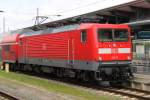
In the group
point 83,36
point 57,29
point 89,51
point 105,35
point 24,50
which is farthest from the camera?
point 24,50

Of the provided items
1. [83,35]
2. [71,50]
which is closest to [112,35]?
[83,35]

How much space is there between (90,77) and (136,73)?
4.67 metres

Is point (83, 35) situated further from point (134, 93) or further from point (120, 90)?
point (134, 93)

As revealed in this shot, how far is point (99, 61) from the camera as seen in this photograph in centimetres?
1858

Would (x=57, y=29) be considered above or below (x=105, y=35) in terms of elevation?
above

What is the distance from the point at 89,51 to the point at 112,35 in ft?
4.53

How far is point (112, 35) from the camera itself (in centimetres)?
1933

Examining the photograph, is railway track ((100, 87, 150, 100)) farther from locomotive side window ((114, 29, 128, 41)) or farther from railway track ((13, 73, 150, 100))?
locomotive side window ((114, 29, 128, 41))

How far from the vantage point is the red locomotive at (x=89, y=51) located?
739 inches

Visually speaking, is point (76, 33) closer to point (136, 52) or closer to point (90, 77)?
point (90, 77)

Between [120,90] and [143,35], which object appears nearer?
[120,90]

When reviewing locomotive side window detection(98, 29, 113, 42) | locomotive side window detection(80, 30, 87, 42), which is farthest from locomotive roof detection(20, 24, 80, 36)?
locomotive side window detection(98, 29, 113, 42)

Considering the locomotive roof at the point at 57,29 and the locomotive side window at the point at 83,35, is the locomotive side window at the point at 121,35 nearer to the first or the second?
the locomotive side window at the point at 83,35

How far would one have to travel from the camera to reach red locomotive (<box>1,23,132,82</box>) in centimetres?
1878
